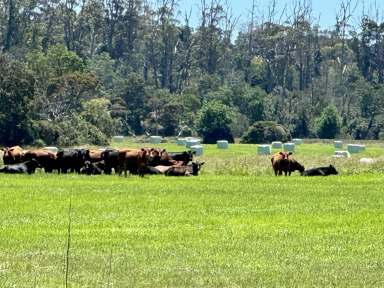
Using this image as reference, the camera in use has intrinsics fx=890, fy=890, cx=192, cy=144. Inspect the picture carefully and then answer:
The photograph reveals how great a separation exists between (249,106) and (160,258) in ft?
290

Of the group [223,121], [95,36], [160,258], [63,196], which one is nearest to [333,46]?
[95,36]

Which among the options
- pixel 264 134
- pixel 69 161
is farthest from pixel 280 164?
pixel 264 134

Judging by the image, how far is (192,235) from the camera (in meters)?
18.4

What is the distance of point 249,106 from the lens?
104 m

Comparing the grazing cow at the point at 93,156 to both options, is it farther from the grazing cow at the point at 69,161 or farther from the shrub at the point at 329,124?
the shrub at the point at 329,124

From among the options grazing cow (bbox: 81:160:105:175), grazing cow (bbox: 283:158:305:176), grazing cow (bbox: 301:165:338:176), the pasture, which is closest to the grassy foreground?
the pasture

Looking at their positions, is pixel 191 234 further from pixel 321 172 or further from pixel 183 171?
pixel 321 172

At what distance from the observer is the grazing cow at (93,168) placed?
121ft

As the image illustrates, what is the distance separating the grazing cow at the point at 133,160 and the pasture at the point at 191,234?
17.0ft

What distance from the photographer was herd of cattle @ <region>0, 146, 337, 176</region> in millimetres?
36656

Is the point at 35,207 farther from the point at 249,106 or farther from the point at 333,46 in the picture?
the point at 333,46

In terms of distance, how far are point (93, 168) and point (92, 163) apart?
0.88 m

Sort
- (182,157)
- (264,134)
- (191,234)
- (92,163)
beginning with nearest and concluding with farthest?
(191,234) → (92,163) → (182,157) → (264,134)

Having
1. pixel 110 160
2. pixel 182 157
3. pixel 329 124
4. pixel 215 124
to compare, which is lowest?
pixel 182 157
